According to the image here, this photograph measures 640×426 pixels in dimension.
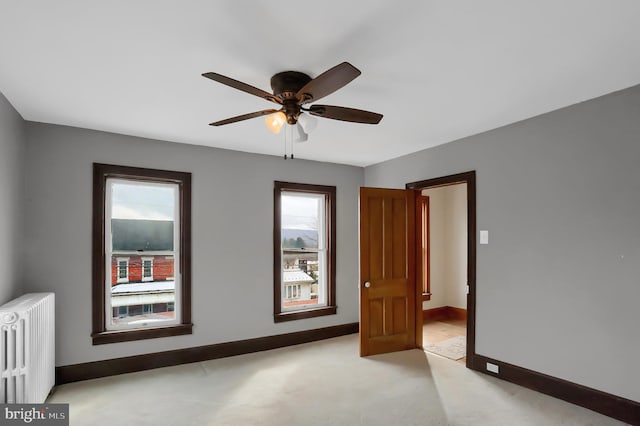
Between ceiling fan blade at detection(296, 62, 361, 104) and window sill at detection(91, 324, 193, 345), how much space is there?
9.94ft

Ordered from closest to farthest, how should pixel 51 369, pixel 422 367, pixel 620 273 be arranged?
1. pixel 620 273
2. pixel 51 369
3. pixel 422 367

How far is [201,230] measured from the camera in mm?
4152

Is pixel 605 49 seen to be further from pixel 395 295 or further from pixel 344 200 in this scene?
pixel 344 200

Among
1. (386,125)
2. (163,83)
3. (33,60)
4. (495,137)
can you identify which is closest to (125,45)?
(163,83)

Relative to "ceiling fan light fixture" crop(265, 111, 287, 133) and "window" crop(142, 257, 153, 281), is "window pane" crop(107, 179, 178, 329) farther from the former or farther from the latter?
"ceiling fan light fixture" crop(265, 111, 287, 133)

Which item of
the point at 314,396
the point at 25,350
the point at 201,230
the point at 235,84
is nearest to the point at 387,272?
the point at 314,396

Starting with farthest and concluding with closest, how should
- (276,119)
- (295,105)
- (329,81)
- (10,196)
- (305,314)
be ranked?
(305,314) → (10,196) → (276,119) → (295,105) → (329,81)

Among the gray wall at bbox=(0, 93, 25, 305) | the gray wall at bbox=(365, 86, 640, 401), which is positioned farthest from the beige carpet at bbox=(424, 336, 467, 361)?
the gray wall at bbox=(0, 93, 25, 305)

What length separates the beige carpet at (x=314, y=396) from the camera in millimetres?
2748

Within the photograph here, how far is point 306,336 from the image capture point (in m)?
4.77

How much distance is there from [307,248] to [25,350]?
321 centimetres

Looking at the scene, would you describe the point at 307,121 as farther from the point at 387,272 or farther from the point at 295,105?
the point at 387,272

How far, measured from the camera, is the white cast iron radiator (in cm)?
238

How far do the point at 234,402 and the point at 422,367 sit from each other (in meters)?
2.01
